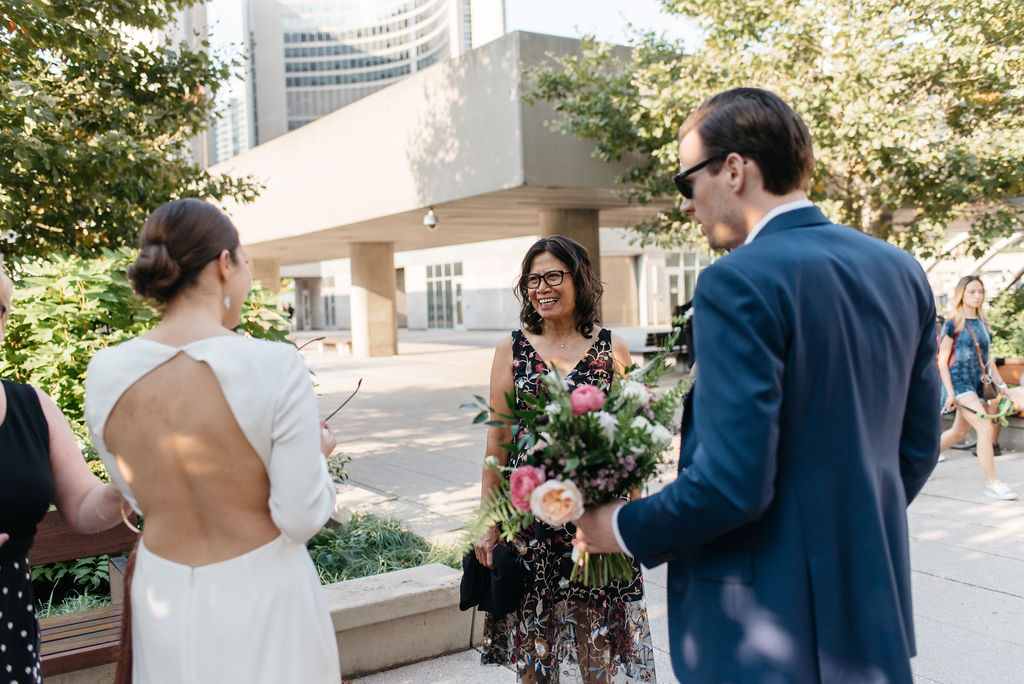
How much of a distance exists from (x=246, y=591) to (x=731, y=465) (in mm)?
1055

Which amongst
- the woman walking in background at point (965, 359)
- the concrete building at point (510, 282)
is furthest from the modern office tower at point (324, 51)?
the woman walking in background at point (965, 359)

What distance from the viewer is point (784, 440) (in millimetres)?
1582

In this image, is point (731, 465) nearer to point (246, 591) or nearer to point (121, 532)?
point (246, 591)

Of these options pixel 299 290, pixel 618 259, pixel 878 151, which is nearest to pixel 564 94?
pixel 878 151

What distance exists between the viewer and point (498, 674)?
3846 mm

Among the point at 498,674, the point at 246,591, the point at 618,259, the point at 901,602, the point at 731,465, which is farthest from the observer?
A: the point at 618,259

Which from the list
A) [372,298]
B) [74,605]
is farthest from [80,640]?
[372,298]

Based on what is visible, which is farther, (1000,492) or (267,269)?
(267,269)

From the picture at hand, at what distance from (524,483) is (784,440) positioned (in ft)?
1.94

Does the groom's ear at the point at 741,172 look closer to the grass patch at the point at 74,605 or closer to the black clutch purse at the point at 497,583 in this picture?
the black clutch purse at the point at 497,583

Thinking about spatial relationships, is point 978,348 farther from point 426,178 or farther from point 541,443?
point 426,178

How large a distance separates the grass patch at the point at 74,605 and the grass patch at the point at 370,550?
107 cm

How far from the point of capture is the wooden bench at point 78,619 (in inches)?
128

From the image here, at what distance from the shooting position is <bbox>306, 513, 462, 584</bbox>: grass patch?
4559mm
